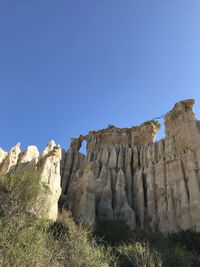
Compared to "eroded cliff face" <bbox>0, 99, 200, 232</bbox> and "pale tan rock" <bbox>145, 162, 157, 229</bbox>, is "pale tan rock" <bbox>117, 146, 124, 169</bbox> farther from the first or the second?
"pale tan rock" <bbox>145, 162, 157, 229</bbox>

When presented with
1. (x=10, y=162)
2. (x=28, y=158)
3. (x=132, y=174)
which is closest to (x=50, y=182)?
(x=10, y=162)

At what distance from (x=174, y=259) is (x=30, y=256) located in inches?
419

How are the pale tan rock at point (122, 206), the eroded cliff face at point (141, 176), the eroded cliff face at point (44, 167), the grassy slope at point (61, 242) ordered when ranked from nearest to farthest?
1. the grassy slope at point (61, 242)
2. the eroded cliff face at point (44, 167)
3. the eroded cliff face at point (141, 176)
4. the pale tan rock at point (122, 206)

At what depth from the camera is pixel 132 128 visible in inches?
1912

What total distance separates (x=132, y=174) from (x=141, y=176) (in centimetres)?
268

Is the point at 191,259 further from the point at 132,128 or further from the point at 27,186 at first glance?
the point at 132,128

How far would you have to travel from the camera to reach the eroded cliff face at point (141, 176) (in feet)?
102

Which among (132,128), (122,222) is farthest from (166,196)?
(132,128)

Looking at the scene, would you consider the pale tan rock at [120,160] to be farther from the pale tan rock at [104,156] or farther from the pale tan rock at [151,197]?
the pale tan rock at [151,197]

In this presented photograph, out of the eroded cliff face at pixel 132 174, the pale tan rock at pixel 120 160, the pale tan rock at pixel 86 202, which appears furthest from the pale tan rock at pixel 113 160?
the pale tan rock at pixel 86 202

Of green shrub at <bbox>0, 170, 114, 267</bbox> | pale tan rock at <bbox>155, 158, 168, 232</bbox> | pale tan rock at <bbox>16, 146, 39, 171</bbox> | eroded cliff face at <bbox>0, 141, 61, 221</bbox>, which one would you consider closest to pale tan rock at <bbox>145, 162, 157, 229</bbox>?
pale tan rock at <bbox>155, 158, 168, 232</bbox>

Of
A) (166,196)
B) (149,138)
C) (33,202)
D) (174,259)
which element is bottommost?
(174,259)

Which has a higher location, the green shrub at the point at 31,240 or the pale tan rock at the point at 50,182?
the pale tan rock at the point at 50,182

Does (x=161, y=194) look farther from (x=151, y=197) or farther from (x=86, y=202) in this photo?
(x=86, y=202)
